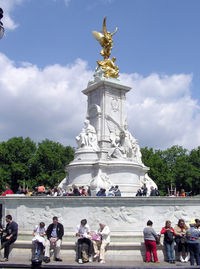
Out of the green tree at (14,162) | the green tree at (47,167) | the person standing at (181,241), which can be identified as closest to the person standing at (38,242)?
the person standing at (181,241)

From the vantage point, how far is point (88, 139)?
25062 mm

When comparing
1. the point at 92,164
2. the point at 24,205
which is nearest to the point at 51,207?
the point at 24,205

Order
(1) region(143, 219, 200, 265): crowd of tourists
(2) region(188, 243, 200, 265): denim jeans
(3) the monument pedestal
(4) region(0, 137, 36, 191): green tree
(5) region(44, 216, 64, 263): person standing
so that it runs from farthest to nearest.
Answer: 1. (4) region(0, 137, 36, 191): green tree
2. (3) the monument pedestal
3. (5) region(44, 216, 64, 263): person standing
4. (1) region(143, 219, 200, 265): crowd of tourists
5. (2) region(188, 243, 200, 265): denim jeans

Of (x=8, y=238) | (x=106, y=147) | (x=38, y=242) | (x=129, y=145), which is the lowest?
(x=38, y=242)

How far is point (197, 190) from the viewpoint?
53906 mm

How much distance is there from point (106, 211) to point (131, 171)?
1120 cm

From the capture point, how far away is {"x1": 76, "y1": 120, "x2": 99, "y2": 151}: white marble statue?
81.8ft

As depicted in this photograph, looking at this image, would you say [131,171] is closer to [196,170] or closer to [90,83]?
[90,83]

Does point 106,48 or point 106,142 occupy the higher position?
point 106,48

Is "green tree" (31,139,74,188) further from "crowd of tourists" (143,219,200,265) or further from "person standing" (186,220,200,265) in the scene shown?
"person standing" (186,220,200,265)

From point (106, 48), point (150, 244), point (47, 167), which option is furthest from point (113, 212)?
point (47, 167)

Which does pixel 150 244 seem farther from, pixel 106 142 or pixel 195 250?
pixel 106 142

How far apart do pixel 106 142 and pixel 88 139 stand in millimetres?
1493

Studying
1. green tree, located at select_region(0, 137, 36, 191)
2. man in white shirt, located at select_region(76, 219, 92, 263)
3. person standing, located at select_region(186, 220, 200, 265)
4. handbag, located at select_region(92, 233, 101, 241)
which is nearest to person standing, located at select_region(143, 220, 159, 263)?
person standing, located at select_region(186, 220, 200, 265)
